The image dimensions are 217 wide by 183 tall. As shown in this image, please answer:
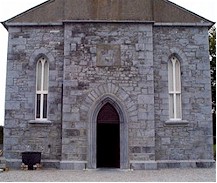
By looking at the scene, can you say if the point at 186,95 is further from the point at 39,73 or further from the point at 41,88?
the point at 39,73

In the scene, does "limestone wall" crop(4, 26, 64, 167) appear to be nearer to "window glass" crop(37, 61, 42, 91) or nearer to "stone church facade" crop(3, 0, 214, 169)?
"stone church facade" crop(3, 0, 214, 169)

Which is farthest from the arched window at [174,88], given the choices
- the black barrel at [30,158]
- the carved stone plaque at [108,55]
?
the black barrel at [30,158]

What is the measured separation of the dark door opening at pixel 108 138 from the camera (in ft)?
48.1

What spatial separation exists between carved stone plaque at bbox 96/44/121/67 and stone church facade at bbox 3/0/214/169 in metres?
0.04

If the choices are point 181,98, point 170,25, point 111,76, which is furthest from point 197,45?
point 111,76

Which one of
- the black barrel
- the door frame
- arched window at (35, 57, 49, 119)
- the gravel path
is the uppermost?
arched window at (35, 57, 49, 119)

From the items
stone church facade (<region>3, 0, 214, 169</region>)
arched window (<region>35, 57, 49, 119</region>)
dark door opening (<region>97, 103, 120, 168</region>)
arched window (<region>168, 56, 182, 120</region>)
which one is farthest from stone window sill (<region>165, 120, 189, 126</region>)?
arched window (<region>35, 57, 49, 119</region>)

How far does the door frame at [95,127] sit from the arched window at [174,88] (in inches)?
89.3

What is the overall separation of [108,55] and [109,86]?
4.51ft

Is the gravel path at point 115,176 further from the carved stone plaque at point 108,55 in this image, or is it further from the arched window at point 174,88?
the carved stone plaque at point 108,55

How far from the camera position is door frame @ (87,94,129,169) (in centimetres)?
1393

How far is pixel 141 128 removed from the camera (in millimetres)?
14211

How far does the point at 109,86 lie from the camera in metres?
14.5

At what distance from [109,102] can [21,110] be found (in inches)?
154
